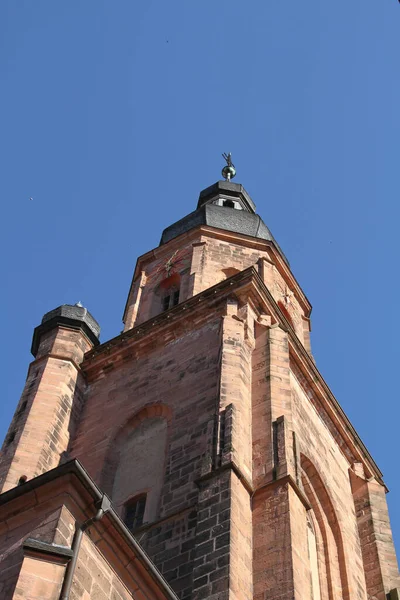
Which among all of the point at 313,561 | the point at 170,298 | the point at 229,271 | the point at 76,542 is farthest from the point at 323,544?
the point at 76,542

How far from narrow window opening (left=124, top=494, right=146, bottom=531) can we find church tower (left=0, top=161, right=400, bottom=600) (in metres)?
0.05

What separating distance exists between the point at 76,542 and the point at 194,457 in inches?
294

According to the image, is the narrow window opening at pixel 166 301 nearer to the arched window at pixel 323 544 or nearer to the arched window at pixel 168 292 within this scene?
the arched window at pixel 168 292

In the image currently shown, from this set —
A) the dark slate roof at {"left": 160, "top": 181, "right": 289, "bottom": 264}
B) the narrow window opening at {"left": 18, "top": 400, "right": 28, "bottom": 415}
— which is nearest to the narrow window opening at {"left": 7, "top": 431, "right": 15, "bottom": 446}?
the narrow window opening at {"left": 18, "top": 400, "right": 28, "bottom": 415}

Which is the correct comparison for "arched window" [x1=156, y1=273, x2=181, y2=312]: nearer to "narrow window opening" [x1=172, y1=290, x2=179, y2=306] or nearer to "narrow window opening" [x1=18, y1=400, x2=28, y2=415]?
"narrow window opening" [x1=172, y1=290, x2=179, y2=306]

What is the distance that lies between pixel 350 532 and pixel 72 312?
8804 mm

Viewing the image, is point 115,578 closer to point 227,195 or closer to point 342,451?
point 342,451

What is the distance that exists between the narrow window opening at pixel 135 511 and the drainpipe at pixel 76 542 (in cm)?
672

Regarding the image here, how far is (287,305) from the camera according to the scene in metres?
27.2

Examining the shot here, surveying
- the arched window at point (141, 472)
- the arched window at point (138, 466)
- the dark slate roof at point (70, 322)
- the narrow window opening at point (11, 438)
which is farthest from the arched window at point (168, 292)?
the narrow window opening at point (11, 438)

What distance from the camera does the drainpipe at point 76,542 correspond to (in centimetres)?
975

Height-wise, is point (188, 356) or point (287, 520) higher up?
point (188, 356)

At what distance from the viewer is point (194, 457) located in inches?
699

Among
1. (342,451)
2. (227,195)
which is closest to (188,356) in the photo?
(342,451)
